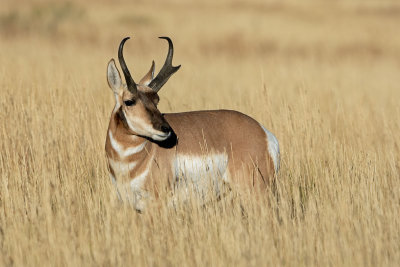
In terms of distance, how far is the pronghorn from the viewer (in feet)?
14.7

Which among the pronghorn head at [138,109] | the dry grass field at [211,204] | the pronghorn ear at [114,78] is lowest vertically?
the dry grass field at [211,204]

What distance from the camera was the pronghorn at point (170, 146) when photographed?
4488 millimetres

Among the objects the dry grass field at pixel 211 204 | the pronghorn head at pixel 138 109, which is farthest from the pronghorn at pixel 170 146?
the dry grass field at pixel 211 204

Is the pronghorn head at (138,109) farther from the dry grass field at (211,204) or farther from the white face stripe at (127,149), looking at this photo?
the dry grass field at (211,204)

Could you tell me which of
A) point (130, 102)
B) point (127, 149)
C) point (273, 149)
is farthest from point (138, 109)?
point (273, 149)

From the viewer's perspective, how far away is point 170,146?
15.4ft

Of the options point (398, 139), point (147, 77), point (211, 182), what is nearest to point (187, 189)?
point (211, 182)

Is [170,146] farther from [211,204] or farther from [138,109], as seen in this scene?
[211,204]

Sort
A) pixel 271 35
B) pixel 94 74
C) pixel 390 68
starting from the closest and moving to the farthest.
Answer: pixel 94 74
pixel 390 68
pixel 271 35

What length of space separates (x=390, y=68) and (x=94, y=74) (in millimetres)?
7907

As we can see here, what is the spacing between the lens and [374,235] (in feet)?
14.0

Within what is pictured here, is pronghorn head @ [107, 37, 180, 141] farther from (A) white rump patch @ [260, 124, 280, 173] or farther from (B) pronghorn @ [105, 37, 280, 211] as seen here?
(A) white rump patch @ [260, 124, 280, 173]

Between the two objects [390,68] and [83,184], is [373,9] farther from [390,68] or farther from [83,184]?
[83,184]

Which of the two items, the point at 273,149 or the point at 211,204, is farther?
the point at 273,149
